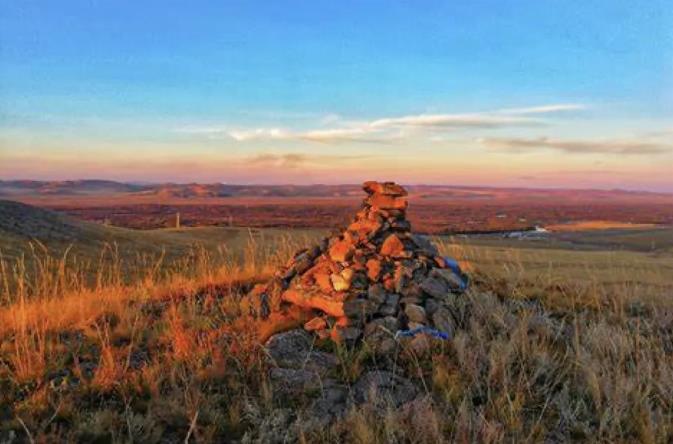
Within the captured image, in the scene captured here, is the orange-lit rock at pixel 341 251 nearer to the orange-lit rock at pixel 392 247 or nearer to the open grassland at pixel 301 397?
the orange-lit rock at pixel 392 247

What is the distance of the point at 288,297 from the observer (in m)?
7.45

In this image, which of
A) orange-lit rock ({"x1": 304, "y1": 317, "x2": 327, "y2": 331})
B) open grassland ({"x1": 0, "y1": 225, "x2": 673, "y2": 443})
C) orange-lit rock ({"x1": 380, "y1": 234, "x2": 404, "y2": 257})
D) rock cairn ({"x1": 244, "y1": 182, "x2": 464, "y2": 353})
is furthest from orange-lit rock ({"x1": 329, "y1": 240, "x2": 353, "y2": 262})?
open grassland ({"x1": 0, "y1": 225, "x2": 673, "y2": 443})

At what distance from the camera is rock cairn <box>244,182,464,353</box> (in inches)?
259

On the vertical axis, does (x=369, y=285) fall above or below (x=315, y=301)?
above

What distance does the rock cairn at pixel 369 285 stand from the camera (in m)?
6.57

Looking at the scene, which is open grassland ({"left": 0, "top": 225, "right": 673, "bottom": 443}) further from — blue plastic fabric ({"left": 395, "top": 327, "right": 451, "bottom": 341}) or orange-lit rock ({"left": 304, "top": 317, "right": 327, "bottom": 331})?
orange-lit rock ({"left": 304, "top": 317, "right": 327, "bottom": 331})

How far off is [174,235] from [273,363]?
2198 cm

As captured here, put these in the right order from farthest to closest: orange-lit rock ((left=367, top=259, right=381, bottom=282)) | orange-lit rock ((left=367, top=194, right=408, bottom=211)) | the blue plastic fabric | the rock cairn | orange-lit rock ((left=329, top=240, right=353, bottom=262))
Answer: orange-lit rock ((left=367, top=194, right=408, bottom=211)), orange-lit rock ((left=329, top=240, right=353, bottom=262)), orange-lit rock ((left=367, top=259, right=381, bottom=282)), the rock cairn, the blue plastic fabric

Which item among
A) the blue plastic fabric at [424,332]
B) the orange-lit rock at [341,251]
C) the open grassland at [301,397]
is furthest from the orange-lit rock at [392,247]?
the blue plastic fabric at [424,332]

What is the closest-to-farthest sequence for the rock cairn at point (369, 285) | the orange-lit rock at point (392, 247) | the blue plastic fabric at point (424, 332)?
the blue plastic fabric at point (424, 332), the rock cairn at point (369, 285), the orange-lit rock at point (392, 247)

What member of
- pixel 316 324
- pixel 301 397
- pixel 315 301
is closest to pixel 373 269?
pixel 315 301

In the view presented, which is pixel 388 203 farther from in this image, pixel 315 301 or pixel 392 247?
pixel 315 301

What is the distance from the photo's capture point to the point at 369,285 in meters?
7.04

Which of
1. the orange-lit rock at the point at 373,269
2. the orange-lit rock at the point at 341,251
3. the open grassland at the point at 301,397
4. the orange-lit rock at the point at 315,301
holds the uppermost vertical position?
the orange-lit rock at the point at 341,251
